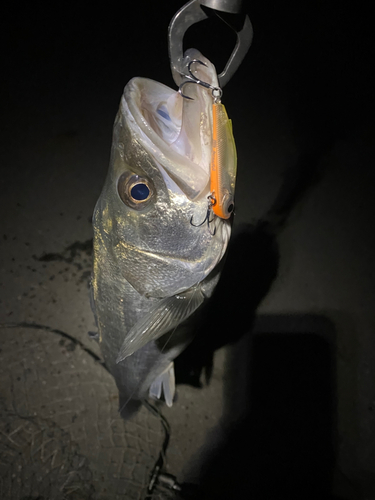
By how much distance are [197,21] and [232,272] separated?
1310 millimetres

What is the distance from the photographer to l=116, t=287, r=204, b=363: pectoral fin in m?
0.87

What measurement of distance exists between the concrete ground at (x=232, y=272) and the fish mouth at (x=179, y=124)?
3.55 feet

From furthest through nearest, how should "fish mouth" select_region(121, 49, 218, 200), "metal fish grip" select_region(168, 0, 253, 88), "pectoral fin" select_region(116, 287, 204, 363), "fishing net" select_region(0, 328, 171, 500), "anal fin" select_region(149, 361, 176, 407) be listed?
1. "fishing net" select_region(0, 328, 171, 500)
2. "anal fin" select_region(149, 361, 176, 407)
3. "pectoral fin" select_region(116, 287, 204, 363)
4. "fish mouth" select_region(121, 49, 218, 200)
5. "metal fish grip" select_region(168, 0, 253, 88)

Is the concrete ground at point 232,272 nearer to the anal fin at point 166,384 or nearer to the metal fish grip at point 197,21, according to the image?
the anal fin at point 166,384

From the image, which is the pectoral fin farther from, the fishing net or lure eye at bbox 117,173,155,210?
the fishing net

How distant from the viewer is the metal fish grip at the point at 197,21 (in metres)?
0.63

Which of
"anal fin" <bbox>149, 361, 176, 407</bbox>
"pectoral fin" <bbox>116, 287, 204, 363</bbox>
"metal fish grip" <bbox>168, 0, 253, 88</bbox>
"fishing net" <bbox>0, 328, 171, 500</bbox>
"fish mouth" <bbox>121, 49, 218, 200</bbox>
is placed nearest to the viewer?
"metal fish grip" <bbox>168, 0, 253, 88</bbox>

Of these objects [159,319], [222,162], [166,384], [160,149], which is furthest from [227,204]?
[166,384]

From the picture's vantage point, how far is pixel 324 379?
174 cm

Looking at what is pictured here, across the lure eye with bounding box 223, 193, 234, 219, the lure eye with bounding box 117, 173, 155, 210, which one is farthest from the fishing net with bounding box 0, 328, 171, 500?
the lure eye with bounding box 223, 193, 234, 219

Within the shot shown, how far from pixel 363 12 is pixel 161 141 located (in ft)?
6.84

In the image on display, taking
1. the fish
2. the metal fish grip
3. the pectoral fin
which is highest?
the metal fish grip

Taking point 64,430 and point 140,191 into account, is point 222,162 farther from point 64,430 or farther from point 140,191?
point 64,430

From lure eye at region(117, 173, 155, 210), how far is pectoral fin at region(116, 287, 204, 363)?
0.95 feet
